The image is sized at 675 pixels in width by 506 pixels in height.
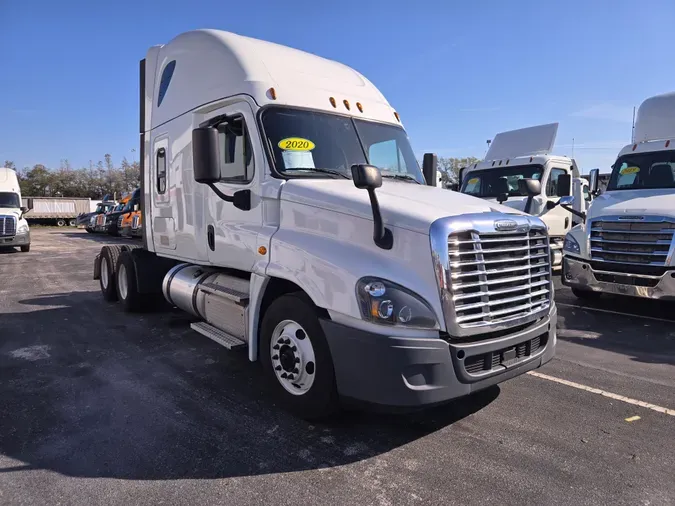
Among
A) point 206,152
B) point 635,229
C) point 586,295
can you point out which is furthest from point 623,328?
point 206,152

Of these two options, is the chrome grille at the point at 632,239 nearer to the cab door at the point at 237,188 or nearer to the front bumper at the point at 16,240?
the cab door at the point at 237,188

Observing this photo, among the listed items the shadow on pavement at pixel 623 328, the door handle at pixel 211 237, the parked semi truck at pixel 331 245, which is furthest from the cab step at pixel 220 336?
the shadow on pavement at pixel 623 328

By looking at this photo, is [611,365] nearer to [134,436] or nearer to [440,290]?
[440,290]

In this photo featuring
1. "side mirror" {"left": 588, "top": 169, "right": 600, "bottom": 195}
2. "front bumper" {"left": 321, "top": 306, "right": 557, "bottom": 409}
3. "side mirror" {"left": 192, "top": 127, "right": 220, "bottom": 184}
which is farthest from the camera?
"side mirror" {"left": 588, "top": 169, "right": 600, "bottom": 195}

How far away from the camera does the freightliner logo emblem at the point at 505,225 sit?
12.0ft

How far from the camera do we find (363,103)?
5.30 metres

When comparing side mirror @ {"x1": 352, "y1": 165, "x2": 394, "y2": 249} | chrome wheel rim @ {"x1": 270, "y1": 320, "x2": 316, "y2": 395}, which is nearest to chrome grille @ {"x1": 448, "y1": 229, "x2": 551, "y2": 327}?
side mirror @ {"x1": 352, "y1": 165, "x2": 394, "y2": 249}

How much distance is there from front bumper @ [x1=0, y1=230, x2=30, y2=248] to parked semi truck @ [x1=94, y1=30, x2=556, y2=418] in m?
15.8

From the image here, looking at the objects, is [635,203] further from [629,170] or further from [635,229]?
[629,170]

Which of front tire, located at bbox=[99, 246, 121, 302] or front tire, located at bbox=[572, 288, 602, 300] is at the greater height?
front tire, located at bbox=[99, 246, 121, 302]

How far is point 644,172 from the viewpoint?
343 inches

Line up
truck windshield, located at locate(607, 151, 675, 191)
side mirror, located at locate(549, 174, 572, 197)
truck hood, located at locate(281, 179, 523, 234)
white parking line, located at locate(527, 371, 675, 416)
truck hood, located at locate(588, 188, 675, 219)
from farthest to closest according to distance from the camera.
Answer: side mirror, located at locate(549, 174, 572, 197)
truck windshield, located at locate(607, 151, 675, 191)
truck hood, located at locate(588, 188, 675, 219)
white parking line, located at locate(527, 371, 675, 416)
truck hood, located at locate(281, 179, 523, 234)

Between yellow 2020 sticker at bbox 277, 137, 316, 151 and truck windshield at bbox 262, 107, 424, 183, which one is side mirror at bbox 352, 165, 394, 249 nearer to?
truck windshield at bbox 262, 107, 424, 183

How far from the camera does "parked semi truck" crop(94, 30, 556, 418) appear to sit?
3.36m
